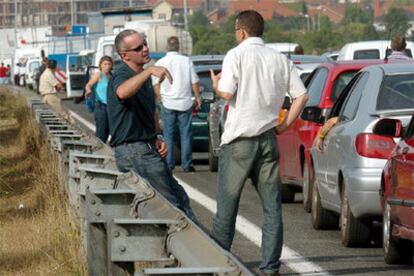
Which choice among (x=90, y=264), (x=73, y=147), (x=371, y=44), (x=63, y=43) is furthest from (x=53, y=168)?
(x=63, y=43)

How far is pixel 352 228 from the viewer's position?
1263 cm

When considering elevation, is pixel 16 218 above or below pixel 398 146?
below

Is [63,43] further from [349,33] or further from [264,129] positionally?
[264,129]

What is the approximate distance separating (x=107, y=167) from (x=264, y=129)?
3.58 feet

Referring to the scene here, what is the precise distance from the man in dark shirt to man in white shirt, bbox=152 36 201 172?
33.1 ft

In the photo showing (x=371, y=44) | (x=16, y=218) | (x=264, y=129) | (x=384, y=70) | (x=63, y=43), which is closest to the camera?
(x=264, y=129)

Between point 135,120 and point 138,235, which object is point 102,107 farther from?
point 138,235

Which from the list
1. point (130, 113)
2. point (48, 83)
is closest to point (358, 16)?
point (48, 83)

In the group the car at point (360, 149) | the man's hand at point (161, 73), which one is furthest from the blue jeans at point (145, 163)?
the car at point (360, 149)

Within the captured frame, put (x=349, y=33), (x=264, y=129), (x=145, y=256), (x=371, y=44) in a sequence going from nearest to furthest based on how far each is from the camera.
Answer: (x=145, y=256)
(x=264, y=129)
(x=371, y=44)
(x=349, y=33)

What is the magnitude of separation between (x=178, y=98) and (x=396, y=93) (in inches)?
338

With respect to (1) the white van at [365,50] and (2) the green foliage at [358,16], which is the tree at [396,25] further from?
(2) the green foliage at [358,16]

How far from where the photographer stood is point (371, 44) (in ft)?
107

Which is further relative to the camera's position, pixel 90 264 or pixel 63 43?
pixel 63 43
